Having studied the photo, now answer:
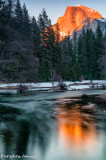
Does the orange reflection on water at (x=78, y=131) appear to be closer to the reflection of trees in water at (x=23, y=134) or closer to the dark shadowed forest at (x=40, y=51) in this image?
the reflection of trees in water at (x=23, y=134)

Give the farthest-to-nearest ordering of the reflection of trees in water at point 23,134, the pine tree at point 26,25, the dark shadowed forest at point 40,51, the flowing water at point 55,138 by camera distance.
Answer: the pine tree at point 26,25, the dark shadowed forest at point 40,51, the reflection of trees in water at point 23,134, the flowing water at point 55,138

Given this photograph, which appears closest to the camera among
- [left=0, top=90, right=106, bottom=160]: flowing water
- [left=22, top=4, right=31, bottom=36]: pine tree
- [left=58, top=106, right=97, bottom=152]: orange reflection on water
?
[left=0, top=90, right=106, bottom=160]: flowing water

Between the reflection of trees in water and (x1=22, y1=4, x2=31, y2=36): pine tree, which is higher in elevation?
(x1=22, y1=4, x2=31, y2=36): pine tree

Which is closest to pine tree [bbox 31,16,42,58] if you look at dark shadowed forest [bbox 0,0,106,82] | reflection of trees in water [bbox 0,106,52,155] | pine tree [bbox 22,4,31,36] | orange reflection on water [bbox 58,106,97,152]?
dark shadowed forest [bbox 0,0,106,82]

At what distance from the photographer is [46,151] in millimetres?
6273

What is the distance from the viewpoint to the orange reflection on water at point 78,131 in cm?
704

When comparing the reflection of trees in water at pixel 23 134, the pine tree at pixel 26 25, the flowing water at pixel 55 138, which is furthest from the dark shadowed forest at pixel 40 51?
the flowing water at pixel 55 138

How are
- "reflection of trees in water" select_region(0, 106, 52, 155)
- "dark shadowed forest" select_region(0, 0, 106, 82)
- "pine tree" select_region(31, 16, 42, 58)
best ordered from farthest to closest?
"pine tree" select_region(31, 16, 42, 58) < "dark shadowed forest" select_region(0, 0, 106, 82) < "reflection of trees in water" select_region(0, 106, 52, 155)

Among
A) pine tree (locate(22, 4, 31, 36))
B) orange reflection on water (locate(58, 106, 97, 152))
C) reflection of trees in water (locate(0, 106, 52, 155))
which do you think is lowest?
orange reflection on water (locate(58, 106, 97, 152))

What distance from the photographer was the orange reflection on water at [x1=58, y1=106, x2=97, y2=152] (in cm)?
704

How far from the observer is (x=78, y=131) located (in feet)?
28.1

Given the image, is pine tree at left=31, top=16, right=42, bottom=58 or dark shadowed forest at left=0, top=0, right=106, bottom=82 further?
pine tree at left=31, top=16, right=42, bottom=58

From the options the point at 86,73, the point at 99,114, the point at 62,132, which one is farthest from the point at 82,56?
the point at 62,132

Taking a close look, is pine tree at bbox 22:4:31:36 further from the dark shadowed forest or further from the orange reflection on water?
the orange reflection on water
